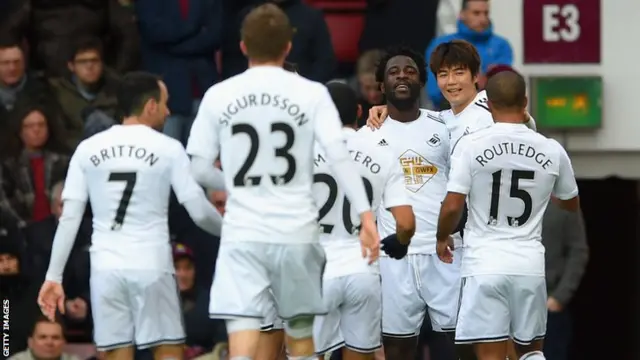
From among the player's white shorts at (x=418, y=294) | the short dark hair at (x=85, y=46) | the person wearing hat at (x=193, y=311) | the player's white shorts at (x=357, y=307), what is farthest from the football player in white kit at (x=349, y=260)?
the short dark hair at (x=85, y=46)

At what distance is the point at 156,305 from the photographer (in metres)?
11.3

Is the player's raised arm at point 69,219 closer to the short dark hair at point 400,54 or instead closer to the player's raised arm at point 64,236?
the player's raised arm at point 64,236

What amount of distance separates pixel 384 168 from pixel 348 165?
56.1 inches

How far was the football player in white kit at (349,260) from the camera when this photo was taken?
1090cm

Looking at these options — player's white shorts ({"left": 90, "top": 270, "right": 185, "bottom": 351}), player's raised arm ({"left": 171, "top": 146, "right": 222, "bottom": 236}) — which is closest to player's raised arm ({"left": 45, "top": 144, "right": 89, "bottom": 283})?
player's white shorts ({"left": 90, "top": 270, "right": 185, "bottom": 351})

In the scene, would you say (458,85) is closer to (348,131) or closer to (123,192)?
(348,131)

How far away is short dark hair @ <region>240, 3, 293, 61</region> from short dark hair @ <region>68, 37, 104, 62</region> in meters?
5.08

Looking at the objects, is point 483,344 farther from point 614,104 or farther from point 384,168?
point 614,104

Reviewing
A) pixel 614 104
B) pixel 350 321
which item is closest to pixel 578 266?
pixel 614 104

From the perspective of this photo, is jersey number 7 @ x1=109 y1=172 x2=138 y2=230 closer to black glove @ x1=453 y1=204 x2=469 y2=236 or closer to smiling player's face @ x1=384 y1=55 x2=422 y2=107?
smiling player's face @ x1=384 y1=55 x2=422 y2=107

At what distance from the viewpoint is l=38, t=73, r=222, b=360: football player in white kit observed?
36.5 ft

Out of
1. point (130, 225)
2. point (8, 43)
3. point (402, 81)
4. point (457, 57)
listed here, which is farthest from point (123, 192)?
point (8, 43)

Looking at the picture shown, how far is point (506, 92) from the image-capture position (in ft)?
34.4

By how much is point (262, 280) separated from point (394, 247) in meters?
1.18
